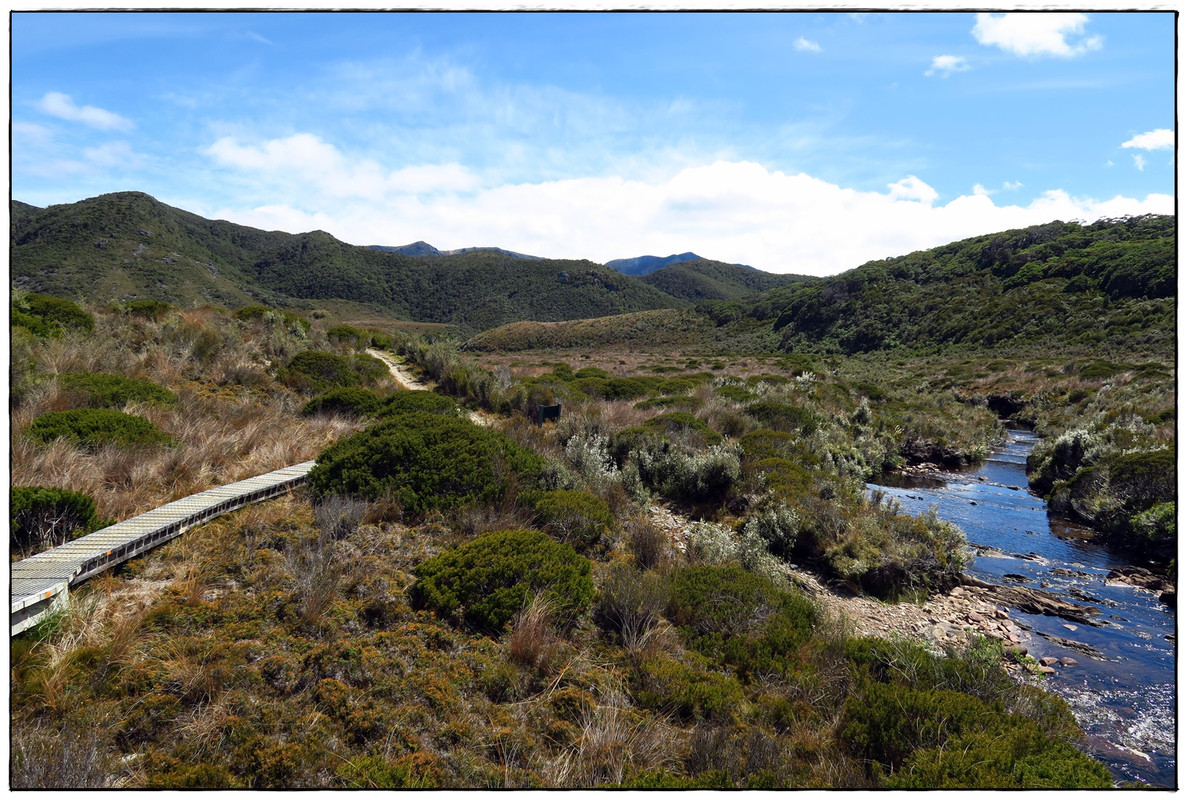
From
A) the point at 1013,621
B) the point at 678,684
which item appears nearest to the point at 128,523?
the point at 678,684

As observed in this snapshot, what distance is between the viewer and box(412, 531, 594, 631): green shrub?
421 cm

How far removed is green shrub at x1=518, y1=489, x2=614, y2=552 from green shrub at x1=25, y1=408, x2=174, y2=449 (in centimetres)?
465

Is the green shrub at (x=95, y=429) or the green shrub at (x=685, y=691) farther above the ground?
the green shrub at (x=95, y=429)

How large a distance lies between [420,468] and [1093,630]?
26.1 ft

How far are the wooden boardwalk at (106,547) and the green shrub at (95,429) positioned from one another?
150 cm

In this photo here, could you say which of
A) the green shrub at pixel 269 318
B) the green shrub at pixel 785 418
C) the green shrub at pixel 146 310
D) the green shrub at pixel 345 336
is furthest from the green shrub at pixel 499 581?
the green shrub at pixel 345 336

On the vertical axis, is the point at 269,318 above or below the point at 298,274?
below

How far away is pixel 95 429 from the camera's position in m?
6.30

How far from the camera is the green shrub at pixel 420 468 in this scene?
600cm

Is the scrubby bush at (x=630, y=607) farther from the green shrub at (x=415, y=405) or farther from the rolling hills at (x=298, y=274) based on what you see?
the rolling hills at (x=298, y=274)

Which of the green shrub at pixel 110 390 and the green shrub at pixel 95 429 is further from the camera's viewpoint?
the green shrub at pixel 110 390

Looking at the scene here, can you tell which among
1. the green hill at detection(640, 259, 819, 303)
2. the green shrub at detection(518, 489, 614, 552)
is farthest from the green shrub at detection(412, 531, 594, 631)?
the green hill at detection(640, 259, 819, 303)

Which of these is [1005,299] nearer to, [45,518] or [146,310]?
[146,310]

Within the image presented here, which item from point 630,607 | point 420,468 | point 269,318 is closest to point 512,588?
point 630,607
